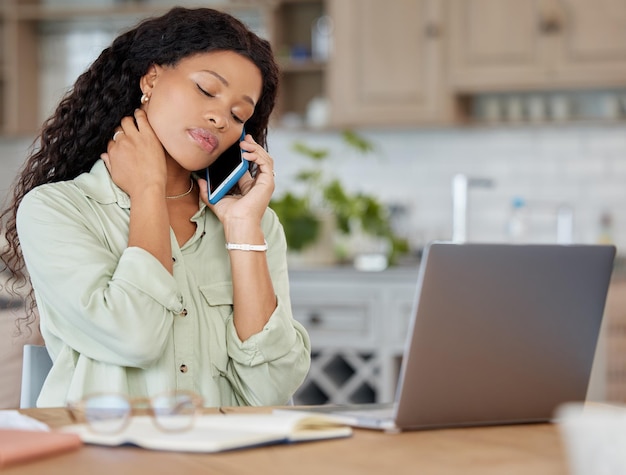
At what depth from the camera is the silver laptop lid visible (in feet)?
4.19

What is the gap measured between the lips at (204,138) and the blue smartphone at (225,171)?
0.09 meters

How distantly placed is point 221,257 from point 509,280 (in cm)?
74

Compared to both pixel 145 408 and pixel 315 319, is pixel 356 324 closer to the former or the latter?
pixel 315 319

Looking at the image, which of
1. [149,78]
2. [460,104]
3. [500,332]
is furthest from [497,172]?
[500,332]

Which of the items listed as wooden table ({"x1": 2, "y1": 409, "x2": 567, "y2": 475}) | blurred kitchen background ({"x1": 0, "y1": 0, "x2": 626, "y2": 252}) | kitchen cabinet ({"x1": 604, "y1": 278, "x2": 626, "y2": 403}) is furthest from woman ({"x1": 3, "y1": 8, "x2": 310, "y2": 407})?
blurred kitchen background ({"x1": 0, "y1": 0, "x2": 626, "y2": 252})

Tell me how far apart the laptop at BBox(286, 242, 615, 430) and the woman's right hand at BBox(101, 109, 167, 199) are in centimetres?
58

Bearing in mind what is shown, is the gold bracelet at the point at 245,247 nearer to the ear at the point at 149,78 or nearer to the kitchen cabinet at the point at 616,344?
the ear at the point at 149,78

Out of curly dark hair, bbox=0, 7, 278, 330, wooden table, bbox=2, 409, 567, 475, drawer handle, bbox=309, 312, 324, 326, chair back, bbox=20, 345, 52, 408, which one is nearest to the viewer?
wooden table, bbox=2, 409, 567, 475

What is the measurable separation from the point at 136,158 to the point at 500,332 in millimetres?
793

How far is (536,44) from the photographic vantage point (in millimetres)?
4797

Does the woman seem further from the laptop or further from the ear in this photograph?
the laptop

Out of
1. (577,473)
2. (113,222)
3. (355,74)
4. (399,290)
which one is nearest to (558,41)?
(355,74)

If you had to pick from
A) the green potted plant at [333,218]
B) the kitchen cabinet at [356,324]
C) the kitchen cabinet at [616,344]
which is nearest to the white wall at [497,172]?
the green potted plant at [333,218]

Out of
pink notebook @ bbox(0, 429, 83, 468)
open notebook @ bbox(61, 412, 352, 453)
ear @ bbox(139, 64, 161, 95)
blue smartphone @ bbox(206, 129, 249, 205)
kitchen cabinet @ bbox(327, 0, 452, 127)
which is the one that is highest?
kitchen cabinet @ bbox(327, 0, 452, 127)
